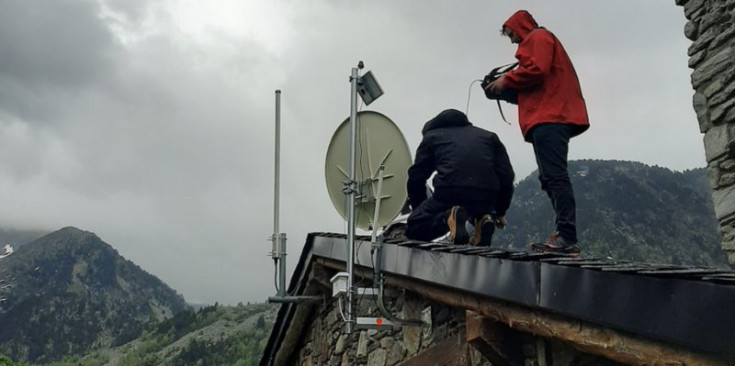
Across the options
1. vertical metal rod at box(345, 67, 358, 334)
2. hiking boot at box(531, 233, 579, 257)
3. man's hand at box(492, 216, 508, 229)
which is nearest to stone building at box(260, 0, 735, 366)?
vertical metal rod at box(345, 67, 358, 334)

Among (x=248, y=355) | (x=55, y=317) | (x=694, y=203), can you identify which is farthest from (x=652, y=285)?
(x=55, y=317)

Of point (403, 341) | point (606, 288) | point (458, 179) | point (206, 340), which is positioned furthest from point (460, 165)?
point (206, 340)

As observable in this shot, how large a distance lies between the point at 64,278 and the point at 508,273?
7428 inches

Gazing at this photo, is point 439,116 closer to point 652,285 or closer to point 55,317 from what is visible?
point 652,285

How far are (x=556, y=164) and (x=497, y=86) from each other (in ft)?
2.39

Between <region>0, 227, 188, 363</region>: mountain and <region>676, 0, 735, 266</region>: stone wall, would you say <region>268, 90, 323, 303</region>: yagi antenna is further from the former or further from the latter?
<region>0, 227, 188, 363</region>: mountain

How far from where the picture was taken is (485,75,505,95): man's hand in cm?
498

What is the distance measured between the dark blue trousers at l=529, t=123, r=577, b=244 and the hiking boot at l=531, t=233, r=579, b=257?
0.07 m

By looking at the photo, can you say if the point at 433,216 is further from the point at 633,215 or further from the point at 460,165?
the point at 633,215

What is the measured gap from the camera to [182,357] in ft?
164

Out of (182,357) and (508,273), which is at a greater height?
(508,273)

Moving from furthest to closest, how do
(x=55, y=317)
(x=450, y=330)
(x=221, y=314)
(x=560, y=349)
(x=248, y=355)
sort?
(x=55, y=317)
(x=221, y=314)
(x=248, y=355)
(x=450, y=330)
(x=560, y=349)

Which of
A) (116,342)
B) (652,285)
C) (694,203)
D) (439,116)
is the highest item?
(694,203)

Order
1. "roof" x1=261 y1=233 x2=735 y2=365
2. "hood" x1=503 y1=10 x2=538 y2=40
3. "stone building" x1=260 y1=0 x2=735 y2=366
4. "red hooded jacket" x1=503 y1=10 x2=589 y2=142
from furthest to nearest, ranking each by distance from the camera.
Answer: "hood" x1=503 y1=10 x2=538 y2=40
"red hooded jacket" x1=503 y1=10 x2=589 y2=142
"stone building" x1=260 y1=0 x2=735 y2=366
"roof" x1=261 y1=233 x2=735 y2=365
